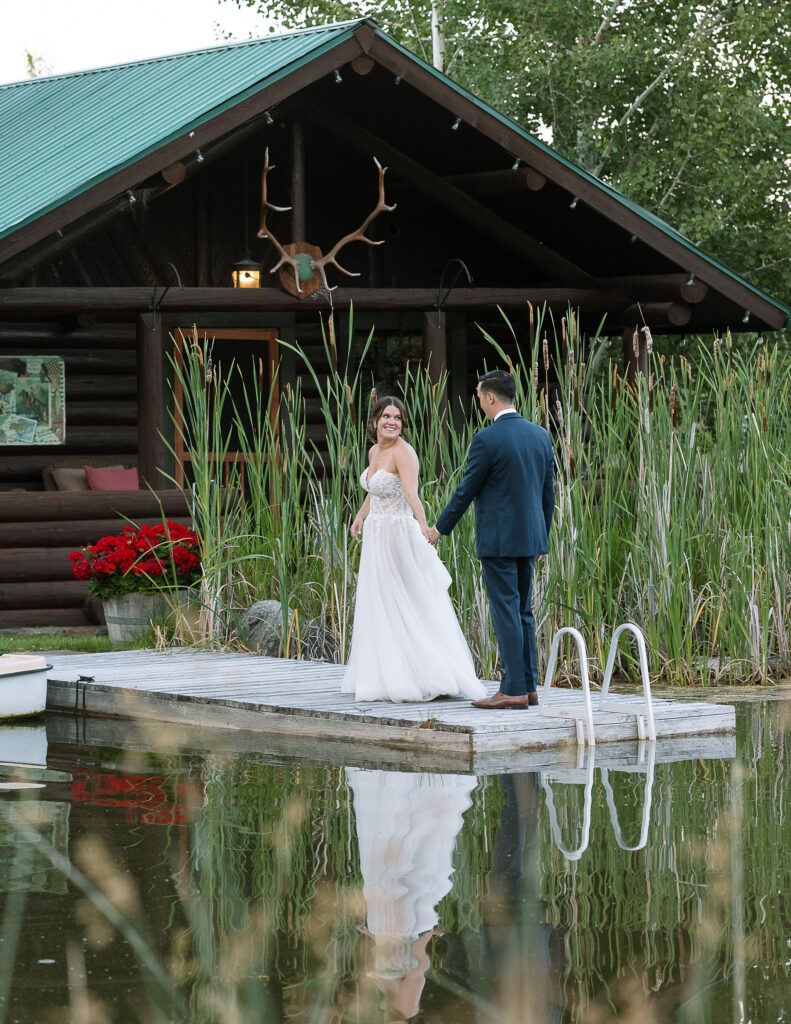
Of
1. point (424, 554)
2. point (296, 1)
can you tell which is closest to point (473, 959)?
point (424, 554)

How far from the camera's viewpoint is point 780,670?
983 centimetres

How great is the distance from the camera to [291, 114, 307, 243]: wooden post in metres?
13.3

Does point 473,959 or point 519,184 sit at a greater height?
point 519,184

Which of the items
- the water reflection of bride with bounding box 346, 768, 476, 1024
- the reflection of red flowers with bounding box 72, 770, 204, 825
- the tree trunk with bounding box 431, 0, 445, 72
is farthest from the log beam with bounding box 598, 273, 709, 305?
the tree trunk with bounding box 431, 0, 445, 72

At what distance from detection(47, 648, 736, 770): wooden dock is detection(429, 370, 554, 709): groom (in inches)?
14.3

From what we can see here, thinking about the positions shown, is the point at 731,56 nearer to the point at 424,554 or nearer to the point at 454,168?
the point at 454,168

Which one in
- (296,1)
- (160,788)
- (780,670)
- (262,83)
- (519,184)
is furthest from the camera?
(296,1)

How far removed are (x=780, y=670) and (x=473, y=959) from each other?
20.1 feet

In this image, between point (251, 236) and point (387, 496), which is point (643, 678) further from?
point (251, 236)

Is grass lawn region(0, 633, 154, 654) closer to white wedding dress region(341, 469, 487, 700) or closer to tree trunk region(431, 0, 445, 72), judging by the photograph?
white wedding dress region(341, 469, 487, 700)

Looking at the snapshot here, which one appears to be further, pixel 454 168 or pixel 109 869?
pixel 454 168

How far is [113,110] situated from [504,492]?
829 centimetres

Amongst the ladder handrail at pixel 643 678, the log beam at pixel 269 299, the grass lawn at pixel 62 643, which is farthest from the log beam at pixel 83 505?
the ladder handrail at pixel 643 678

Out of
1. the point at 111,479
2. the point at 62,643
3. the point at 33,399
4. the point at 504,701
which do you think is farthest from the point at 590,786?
the point at 33,399
